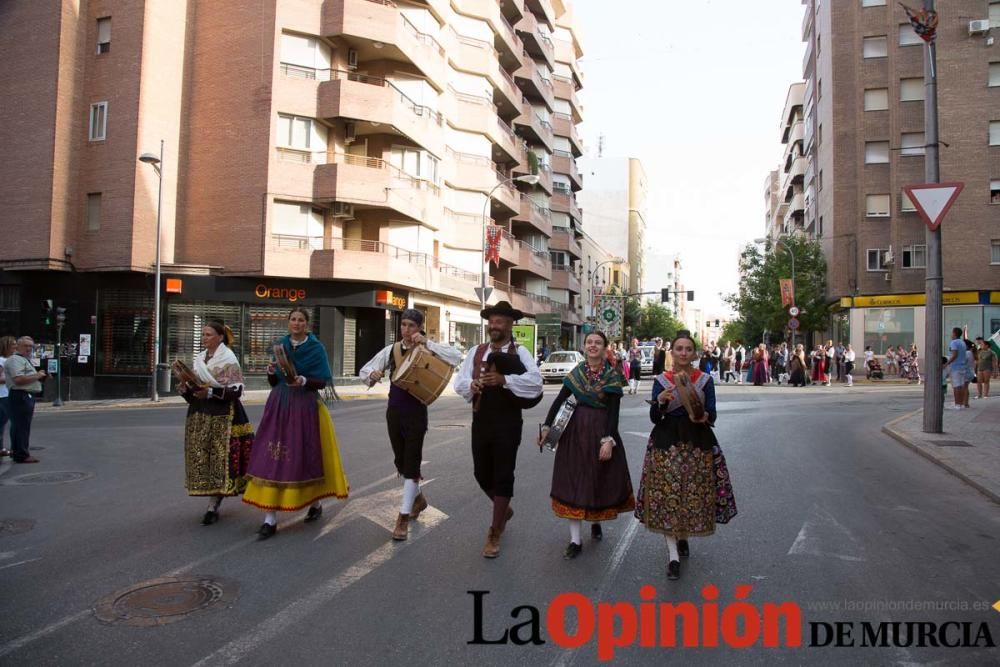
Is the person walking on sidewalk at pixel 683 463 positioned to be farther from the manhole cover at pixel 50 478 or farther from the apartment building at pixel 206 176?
the apartment building at pixel 206 176

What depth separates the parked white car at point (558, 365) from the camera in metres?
33.4

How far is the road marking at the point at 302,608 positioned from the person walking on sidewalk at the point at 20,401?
7.19m

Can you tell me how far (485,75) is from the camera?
40.7m

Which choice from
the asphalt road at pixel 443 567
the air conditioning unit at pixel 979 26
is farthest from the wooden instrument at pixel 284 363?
the air conditioning unit at pixel 979 26

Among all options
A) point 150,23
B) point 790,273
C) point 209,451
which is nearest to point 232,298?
point 150,23

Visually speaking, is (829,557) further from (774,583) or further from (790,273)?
(790,273)

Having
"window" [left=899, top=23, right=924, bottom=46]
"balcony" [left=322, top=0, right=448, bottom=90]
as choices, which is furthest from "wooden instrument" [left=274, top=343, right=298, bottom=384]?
"window" [left=899, top=23, right=924, bottom=46]

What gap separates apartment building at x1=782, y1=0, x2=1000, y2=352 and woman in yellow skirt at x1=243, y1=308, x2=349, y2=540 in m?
36.6

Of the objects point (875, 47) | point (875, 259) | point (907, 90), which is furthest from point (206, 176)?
point (907, 90)

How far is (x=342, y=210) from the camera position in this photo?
97.0 ft

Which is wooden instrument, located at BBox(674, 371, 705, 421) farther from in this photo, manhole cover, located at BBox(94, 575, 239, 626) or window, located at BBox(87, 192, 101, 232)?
window, located at BBox(87, 192, 101, 232)

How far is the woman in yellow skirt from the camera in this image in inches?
257

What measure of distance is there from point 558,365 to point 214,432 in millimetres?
27286

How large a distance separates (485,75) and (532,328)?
13.5m
